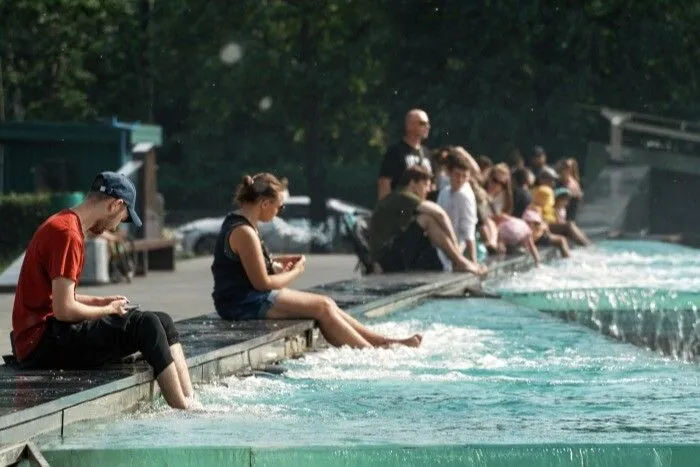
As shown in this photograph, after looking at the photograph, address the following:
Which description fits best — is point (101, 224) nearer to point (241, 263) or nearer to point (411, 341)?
point (241, 263)

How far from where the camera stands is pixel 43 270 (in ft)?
29.0

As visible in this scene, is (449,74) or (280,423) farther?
(449,74)

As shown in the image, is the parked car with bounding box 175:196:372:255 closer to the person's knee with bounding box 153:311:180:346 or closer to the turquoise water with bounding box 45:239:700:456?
the turquoise water with bounding box 45:239:700:456

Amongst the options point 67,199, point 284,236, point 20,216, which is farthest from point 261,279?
point 284,236

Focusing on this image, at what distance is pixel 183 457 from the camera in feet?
24.2

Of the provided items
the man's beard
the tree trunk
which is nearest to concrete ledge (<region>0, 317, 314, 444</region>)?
the man's beard

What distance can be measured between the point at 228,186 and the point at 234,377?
169ft

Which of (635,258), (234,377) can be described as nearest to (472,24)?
(635,258)

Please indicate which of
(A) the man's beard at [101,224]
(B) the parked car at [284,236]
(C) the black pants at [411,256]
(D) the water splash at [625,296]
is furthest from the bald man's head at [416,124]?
(B) the parked car at [284,236]

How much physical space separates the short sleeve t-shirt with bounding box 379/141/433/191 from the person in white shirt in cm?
77

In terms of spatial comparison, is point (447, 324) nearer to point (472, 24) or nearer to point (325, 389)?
point (325, 389)

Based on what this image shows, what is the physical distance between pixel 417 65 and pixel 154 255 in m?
19.3

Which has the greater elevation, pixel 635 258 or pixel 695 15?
pixel 695 15

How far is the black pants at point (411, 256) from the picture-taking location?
19.7m
